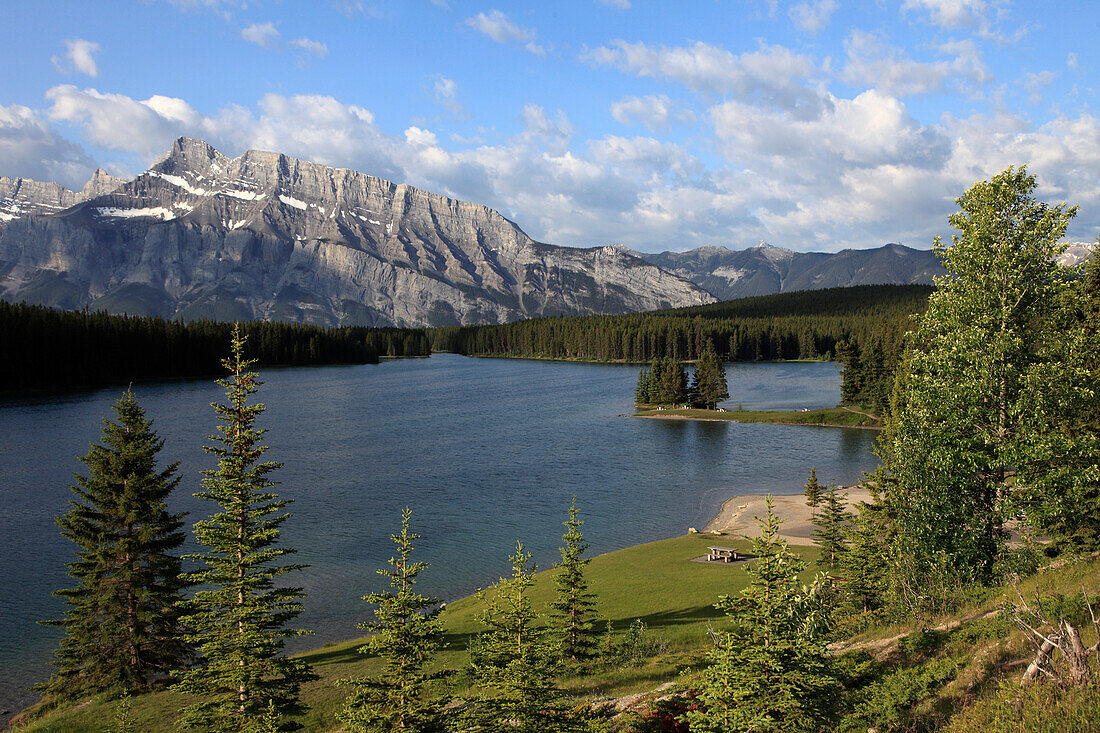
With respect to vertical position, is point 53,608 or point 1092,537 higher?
point 1092,537

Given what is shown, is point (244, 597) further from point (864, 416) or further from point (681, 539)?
point (864, 416)

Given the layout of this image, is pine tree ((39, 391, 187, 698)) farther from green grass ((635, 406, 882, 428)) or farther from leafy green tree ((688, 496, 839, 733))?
green grass ((635, 406, 882, 428))

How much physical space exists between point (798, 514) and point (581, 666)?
36330 millimetres

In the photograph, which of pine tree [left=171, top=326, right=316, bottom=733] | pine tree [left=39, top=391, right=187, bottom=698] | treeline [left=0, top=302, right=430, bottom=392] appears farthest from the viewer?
treeline [left=0, top=302, right=430, bottom=392]

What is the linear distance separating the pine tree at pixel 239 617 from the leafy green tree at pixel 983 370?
69.5ft

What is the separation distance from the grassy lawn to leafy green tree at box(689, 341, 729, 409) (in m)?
80.8

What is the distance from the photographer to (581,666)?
23.0 m

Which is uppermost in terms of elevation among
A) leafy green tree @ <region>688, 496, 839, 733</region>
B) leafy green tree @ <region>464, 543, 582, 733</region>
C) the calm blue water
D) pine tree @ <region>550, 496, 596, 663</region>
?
leafy green tree @ <region>688, 496, 839, 733</region>

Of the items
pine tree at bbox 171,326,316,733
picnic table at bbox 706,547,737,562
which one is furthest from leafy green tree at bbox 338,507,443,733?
picnic table at bbox 706,547,737,562

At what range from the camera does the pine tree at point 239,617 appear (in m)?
17.1

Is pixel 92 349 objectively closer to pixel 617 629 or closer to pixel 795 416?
pixel 795 416

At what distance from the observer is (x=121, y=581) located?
26688 mm

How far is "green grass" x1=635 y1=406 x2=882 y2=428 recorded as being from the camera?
105512 mm

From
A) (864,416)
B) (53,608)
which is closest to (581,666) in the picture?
(53,608)
